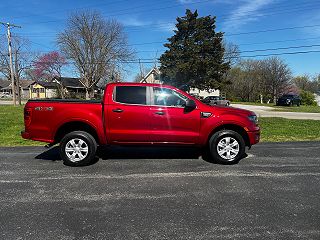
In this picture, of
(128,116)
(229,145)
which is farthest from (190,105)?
(128,116)

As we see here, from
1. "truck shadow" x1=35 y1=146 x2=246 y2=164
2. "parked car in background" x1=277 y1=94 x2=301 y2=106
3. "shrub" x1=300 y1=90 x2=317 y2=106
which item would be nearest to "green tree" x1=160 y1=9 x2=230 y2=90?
"parked car in background" x1=277 y1=94 x2=301 y2=106

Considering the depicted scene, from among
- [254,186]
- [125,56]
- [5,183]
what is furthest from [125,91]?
[125,56]

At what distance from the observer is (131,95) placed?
6207 mm

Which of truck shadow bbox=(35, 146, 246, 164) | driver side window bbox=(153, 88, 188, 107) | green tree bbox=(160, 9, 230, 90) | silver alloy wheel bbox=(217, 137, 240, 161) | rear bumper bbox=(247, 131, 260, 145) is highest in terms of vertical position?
green tree bbox=(160, 9, 230, 90)

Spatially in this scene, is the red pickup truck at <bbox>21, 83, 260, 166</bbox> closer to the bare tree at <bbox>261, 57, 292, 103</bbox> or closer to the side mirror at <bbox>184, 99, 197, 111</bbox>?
the side mirror at <bbox>184, 99, 197, 111</bbox>

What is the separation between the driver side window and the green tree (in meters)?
38.6

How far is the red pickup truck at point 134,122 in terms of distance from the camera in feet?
19.9

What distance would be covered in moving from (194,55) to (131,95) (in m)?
40.0

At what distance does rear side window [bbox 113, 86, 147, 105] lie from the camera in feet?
20.2

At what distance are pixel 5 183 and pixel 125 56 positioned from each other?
4017 centimetres

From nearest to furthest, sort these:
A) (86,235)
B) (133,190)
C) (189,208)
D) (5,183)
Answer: (86,235)
(189,208)
(133,190)
(5,183)

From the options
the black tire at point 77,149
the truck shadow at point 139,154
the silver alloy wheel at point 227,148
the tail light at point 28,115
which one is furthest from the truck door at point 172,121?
the tail light at point 28,115

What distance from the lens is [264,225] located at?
3379 millimetres

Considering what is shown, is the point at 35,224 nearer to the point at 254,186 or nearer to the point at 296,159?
the point at 254,186
